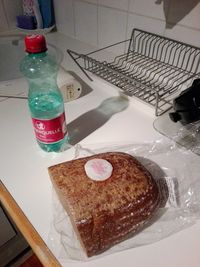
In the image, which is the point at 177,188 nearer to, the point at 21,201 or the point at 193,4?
the point at 21,201

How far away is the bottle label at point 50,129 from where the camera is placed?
1.58ft

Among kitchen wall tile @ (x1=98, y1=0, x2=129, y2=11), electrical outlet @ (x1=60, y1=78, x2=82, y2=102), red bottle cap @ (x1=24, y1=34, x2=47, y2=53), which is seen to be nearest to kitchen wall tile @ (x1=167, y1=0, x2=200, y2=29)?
kitchen wall tile @ (x1=98, y1=0, x2=129, y2=11)

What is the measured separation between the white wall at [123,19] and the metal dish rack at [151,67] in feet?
0.10

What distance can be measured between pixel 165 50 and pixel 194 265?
0.67 meters

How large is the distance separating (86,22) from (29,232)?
3.08 feet

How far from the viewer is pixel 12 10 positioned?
1.15m

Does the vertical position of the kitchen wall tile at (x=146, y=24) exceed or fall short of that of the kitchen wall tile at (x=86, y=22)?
it exceeds it

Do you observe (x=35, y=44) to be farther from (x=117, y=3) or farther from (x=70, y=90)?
(x=117, y=3)

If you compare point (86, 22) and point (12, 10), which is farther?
point (12, 10)

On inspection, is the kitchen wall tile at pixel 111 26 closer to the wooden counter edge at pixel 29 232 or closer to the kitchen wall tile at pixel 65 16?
the kitchen wall tile at pixel 65 16

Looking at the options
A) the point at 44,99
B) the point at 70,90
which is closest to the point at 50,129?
the point at 44,99

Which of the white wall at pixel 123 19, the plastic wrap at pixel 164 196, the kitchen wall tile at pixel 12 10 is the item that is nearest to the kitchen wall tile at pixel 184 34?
the white wall at pixel 123 19

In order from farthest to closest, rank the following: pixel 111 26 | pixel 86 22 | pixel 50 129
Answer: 1. pixel 86 22
2. pixel 111 26
3. pixel 50 129

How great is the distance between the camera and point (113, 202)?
0.38 m
